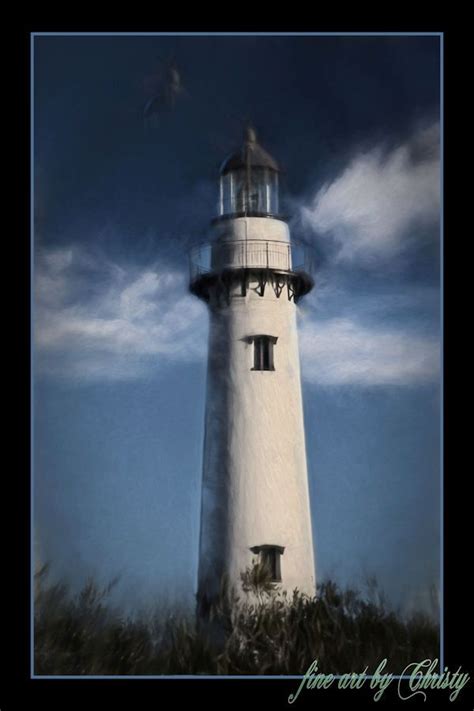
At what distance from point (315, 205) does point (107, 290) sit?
6.07 feet

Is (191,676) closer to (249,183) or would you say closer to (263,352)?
(263,352)

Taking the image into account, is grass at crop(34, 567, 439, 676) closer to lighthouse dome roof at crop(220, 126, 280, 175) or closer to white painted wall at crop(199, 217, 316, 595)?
white painted wall at crop(199, 217, 316, 595)

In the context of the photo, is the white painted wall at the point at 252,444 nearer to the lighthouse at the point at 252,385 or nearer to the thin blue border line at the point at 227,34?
the lighthouse at the point at 252,385

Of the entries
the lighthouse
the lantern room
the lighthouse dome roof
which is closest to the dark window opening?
the lighthouse

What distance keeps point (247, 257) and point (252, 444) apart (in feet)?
5.09

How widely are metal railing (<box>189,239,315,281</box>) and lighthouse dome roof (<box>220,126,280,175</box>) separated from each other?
0.62 metres

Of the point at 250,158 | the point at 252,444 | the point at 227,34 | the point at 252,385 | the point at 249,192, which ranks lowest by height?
the point at 252,444

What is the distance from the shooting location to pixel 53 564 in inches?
339

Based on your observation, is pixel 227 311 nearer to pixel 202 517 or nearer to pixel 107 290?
pixel 107 290

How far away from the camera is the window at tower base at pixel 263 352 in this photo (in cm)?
906

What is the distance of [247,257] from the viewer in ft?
30.0

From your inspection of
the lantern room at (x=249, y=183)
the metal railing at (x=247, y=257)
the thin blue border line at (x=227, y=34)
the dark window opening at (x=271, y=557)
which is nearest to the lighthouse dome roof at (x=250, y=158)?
the lantern room at (x=249, y=183)

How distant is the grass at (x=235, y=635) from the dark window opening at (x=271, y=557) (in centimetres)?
12

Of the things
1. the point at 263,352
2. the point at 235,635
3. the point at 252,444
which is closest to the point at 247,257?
the point at 263,352
